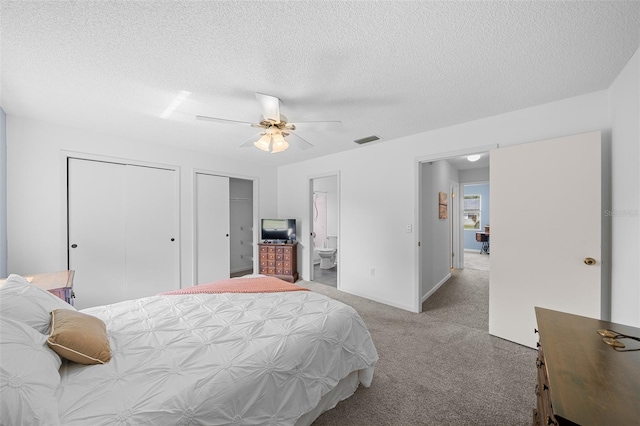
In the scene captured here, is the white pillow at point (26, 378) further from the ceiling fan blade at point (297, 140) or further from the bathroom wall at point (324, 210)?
the bathroom wall at point (324, 210)

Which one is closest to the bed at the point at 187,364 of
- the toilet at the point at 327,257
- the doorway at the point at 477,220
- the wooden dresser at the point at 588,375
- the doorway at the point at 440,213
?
the wooden dresser at the point at 588,375

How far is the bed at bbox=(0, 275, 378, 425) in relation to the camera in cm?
94

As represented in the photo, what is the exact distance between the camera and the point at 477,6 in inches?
50.3

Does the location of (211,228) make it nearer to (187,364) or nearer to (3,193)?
(3,193)

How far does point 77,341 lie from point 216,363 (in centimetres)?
68

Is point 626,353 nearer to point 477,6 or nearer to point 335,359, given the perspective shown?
point 335,359

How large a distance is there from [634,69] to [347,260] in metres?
3.57

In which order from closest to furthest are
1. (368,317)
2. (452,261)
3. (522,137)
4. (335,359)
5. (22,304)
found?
(22,304)
(335,359)
(522,137)
(368,317)
(452,261)

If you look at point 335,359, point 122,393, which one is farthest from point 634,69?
point 122,393

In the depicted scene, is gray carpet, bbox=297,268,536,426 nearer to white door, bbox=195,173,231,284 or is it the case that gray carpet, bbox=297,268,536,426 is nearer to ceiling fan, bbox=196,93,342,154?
ceiling fan, bbox=196,93,342,154

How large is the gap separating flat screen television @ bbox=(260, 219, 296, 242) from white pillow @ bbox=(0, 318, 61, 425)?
12.9 ft

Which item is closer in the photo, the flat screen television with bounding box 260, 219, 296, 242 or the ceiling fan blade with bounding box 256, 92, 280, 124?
the ceiling fan blade with bounding box 256, 92, 280, 124

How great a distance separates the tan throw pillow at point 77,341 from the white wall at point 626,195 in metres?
3.24

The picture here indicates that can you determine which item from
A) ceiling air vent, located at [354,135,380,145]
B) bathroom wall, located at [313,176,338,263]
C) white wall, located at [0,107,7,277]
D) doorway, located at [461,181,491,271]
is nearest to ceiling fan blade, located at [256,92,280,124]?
ceiling air vent, located at [354,135,380,145]
